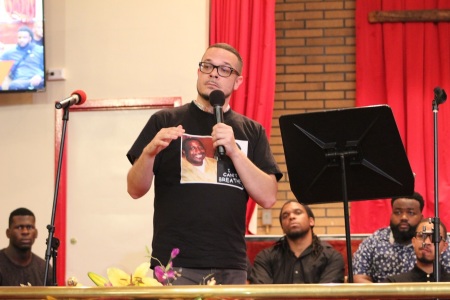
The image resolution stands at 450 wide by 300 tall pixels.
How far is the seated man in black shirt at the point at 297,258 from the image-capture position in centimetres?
595

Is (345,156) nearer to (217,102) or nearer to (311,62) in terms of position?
(217,102)

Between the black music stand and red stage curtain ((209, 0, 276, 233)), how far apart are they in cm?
323

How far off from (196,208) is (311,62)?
486cm

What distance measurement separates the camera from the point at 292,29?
787 cm

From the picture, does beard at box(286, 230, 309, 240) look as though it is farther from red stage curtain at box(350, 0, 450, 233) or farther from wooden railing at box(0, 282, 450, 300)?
wooden railing at box(0, 282, 450, 300)

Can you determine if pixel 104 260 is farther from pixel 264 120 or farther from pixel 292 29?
pixel 292 29

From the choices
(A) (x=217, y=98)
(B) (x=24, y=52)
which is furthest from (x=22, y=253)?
(A) (x=217, y=98)

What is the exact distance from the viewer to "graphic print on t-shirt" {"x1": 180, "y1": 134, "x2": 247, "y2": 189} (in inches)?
128

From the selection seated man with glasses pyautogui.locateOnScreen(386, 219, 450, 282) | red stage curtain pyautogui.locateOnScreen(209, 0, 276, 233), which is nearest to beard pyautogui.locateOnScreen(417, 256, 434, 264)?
seated man with glasses pyautogui.locateOnScreen(386, 219, 450, 282)

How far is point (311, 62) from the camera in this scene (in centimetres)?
783

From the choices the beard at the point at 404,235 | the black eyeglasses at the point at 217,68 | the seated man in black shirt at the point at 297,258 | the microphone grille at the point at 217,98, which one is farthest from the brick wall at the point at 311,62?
the microphone grille at the point at 217,98

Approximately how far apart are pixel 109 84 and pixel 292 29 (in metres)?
2.17

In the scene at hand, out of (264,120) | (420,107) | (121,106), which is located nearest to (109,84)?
Answer: (121,106)

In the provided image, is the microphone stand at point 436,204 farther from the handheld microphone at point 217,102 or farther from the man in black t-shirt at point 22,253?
the man in black t-shirt at point 22,253
